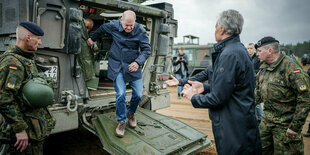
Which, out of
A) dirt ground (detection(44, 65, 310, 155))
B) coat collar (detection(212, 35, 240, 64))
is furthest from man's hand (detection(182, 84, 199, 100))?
dirt ground (detection(44, 65, 310, 155))

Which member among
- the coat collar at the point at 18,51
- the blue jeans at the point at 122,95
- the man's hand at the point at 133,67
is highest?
the coat collar at the point at 18,51

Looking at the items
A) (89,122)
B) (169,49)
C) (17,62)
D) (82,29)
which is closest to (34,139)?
(17,62)

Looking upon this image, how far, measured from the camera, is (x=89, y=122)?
12.1 ft

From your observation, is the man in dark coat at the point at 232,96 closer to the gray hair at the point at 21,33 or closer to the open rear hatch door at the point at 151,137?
the open rear hatch door at the point at 151,137

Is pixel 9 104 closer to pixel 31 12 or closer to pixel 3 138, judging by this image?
pixel 3 138

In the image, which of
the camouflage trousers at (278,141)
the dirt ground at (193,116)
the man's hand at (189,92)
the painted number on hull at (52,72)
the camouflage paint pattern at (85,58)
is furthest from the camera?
the dirt ground at (193,116)

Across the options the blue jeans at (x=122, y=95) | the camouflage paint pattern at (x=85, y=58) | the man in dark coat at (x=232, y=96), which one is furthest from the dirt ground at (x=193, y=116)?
the camouflage paint pattern at (x=85, y=58)

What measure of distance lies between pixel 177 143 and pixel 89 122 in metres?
1.47

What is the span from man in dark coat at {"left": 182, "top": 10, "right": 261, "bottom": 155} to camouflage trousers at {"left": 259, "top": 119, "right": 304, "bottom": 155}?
3.27 feet

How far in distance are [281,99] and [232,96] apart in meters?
1.25

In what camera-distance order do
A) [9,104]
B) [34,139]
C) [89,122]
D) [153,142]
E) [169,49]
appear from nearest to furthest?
[9,104] < [34,139] < [153,142] < [89,122] < [169,49]

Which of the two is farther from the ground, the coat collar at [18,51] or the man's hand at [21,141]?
the coat collar at [18,51]

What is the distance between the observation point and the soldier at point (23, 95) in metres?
2.01

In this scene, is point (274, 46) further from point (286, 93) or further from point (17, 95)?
point (17, 95)
